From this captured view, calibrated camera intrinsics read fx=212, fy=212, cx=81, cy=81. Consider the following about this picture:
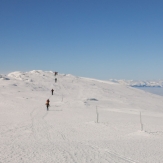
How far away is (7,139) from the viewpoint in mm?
16734

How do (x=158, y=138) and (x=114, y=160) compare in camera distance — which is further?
(x=158, y=138)

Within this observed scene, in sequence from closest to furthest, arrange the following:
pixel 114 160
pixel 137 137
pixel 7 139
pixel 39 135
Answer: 1. pixel 114 160
2. pixel 7 139
3. pixel 39 135
4. pixel 137 137

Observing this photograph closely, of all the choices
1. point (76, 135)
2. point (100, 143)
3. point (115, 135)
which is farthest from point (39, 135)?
point (115, 135)

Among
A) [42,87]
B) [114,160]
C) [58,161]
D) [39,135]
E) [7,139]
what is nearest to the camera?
[58,161]

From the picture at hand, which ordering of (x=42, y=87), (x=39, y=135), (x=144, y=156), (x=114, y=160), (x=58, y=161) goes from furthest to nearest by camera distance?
(x=42, y=87)
(x=39, y=135)
(x=144, y=156)
(x=114, y=160)
(x=58, y=161)

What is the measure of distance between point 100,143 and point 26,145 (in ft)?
19.2

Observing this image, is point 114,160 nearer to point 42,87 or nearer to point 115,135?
point 115,135

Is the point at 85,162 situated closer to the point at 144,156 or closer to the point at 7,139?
the point at 144,156

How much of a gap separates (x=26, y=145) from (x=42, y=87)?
68723mm

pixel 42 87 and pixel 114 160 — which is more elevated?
pixel 42 87

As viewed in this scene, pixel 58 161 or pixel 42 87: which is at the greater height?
pixel 42 87

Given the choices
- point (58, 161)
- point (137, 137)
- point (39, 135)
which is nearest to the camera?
point (58, 161)

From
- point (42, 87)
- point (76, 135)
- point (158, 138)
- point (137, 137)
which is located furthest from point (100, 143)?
point (42, 87)

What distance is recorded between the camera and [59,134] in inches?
784
